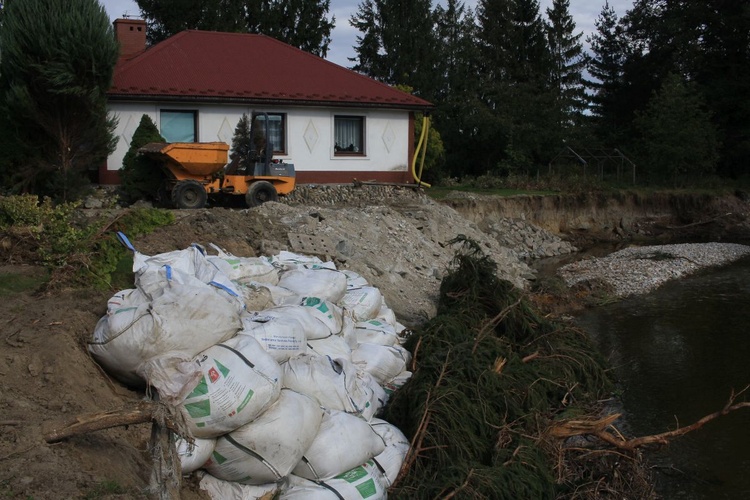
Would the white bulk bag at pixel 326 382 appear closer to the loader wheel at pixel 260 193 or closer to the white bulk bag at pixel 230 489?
the white bulk bag at pixel 230 489

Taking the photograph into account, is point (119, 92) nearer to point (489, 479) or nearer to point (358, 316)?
point (358, 316)

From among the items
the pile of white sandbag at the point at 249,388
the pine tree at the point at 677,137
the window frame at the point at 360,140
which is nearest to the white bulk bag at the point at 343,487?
the pile of white sandbag at the point at 249,388

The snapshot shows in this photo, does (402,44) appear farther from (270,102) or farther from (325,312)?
(325,312)

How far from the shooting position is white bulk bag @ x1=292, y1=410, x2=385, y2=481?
5355 mm

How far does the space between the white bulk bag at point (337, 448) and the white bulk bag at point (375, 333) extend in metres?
2.02

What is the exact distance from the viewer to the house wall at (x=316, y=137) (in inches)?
689

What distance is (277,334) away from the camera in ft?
19.7

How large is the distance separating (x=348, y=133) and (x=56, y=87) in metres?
7.79

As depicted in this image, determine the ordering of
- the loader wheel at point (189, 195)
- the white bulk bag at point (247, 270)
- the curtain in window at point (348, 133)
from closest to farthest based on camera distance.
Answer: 1. the white bulk bag at point (247, 270)
2. the loader wheel at point (189, 195)
3. the curtain in window at point (348, 133)

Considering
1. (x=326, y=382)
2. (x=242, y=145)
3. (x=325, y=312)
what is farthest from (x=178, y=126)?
(x=326, y=382)

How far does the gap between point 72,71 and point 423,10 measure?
75.5 feet

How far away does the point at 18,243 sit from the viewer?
8188 mm

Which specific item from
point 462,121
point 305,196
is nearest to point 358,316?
point 305,196

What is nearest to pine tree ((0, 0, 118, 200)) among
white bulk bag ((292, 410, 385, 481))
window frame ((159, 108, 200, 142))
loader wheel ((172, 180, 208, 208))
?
loader wheel ((172, 180, 208, 208))
